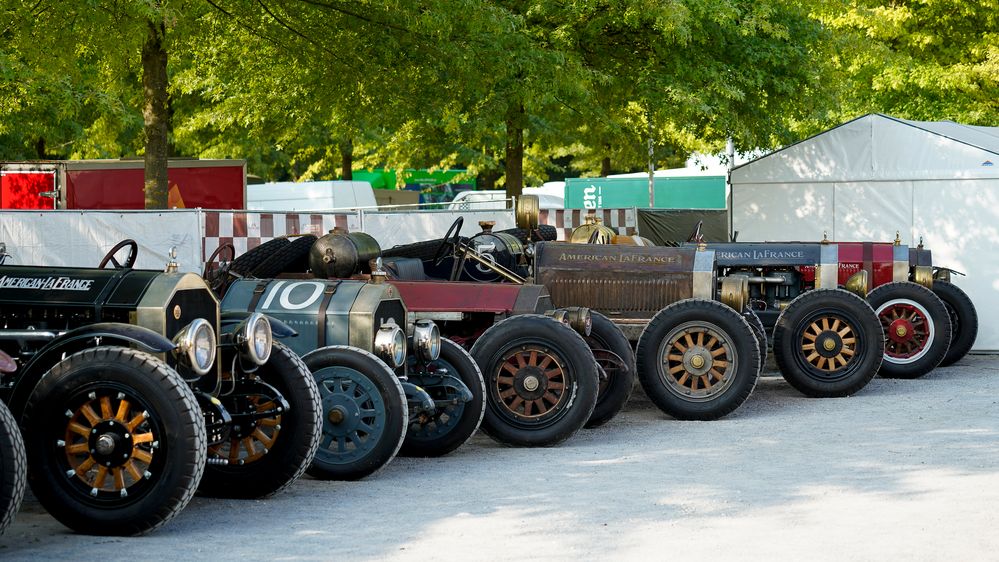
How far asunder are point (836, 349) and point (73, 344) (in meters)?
7.39

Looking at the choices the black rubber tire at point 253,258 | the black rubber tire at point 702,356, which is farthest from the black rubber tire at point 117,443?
the black rubber tire at point 702,356

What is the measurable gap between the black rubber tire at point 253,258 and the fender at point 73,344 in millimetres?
3251

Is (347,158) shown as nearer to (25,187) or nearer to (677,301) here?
(25,187)

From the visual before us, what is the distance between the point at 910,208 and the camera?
16.5 m

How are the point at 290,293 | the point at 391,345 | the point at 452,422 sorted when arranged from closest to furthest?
the point at 391,345 < the point at 452,422 < the point at 290,293

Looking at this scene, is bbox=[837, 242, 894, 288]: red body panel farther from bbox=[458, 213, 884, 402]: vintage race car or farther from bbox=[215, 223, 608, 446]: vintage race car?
bbox=[215, 223, 608, 446]: vintage race car

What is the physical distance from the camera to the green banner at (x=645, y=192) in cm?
2711

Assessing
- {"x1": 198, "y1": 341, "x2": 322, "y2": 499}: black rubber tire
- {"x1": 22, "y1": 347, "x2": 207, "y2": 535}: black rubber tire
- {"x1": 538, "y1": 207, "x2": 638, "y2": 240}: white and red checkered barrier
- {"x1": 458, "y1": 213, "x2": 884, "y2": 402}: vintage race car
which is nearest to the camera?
{"x1": 22, "y1": 347, "x2": 207, "y2": 535}: black rubber tire

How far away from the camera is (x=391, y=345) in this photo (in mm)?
7977

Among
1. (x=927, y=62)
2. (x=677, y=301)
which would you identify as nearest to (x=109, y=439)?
(x=677, y=301)

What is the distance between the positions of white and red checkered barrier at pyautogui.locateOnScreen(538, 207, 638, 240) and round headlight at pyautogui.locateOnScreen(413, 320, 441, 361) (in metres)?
9.09

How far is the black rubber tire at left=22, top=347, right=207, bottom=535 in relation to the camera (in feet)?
19.5

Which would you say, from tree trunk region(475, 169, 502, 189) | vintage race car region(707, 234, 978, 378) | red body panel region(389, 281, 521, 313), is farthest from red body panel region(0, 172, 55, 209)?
tree trunk region(475, 169, 502, 189)

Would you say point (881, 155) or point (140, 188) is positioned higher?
point (881, 155)
